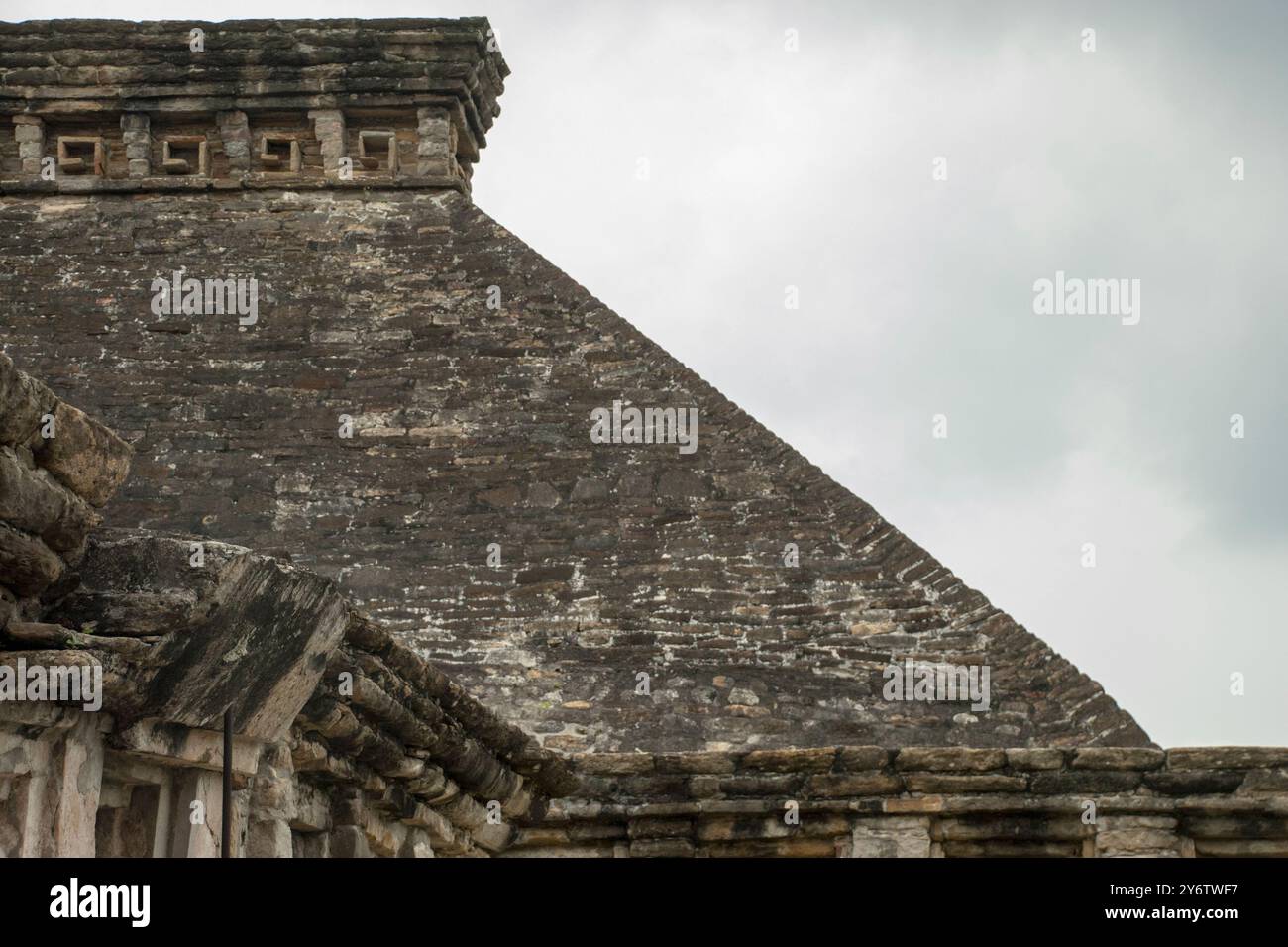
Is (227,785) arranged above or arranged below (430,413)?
below

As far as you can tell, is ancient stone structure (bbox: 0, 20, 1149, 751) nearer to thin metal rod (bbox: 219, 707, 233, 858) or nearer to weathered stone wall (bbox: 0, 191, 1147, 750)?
weathered stone wall (bbox: 0, 191, 1147, 750)

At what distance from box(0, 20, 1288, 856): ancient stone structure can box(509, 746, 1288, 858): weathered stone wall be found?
14 millimetres

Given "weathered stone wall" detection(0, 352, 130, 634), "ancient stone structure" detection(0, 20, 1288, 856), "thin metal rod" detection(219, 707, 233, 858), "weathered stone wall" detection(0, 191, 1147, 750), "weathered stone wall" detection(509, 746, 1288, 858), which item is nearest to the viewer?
"weathered stone wall" detection(0, 352, 130, 634)

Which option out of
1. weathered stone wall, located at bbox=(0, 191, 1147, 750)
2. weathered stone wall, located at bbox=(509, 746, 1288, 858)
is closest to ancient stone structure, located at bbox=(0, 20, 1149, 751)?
weathered stone wall, located at bbox=(0, 191, 1147, 750)

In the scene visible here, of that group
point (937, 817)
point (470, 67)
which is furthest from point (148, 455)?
point (937, 817)

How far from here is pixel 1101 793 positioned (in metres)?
9.66

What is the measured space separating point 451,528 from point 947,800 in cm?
305

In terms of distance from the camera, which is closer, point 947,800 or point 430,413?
point 947,800

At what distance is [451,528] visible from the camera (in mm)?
11305

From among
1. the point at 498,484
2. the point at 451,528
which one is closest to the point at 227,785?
the point at 451,528

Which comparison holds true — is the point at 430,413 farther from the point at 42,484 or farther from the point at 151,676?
the point at 42,484

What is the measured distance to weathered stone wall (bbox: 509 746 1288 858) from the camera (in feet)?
31.6

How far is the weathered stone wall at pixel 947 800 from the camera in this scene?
963cm

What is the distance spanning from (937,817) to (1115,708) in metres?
1.11
